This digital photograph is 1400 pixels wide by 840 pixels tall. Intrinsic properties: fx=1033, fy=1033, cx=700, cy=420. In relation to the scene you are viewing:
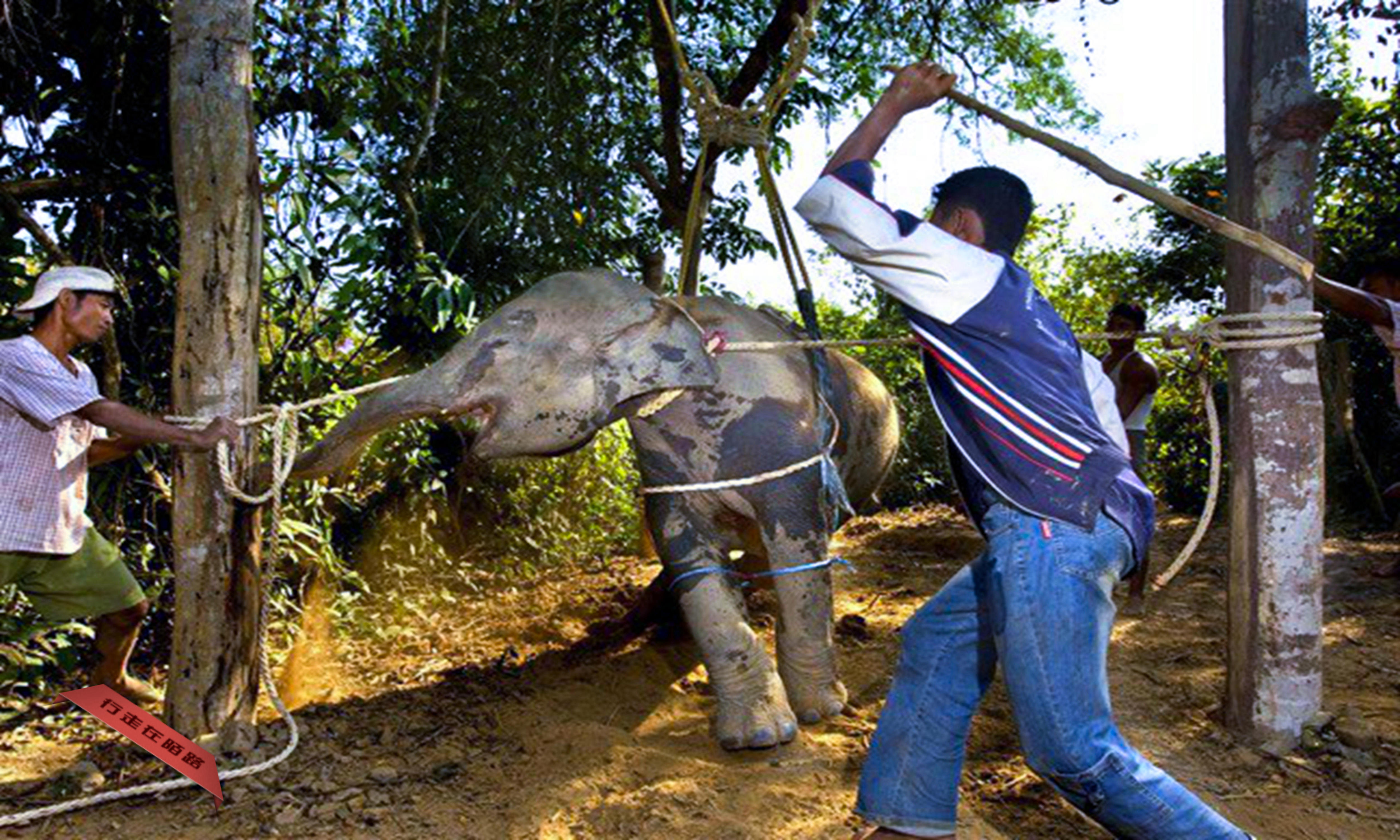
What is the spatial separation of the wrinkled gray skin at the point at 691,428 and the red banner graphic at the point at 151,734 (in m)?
0.95

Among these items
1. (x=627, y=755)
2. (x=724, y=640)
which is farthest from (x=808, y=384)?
(x=627, y=755)

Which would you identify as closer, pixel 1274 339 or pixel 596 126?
pixel 1274 339

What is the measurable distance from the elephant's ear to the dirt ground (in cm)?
131

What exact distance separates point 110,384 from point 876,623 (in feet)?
12.7

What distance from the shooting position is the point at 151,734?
10.0ft

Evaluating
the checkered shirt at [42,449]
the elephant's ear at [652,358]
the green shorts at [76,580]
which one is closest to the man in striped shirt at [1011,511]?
the elephant's ear at [652,358]

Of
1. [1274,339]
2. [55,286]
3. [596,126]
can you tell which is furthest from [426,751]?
[596,126]

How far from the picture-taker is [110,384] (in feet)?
14.3

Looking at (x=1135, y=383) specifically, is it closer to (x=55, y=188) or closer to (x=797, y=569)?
(x=797, y=569)

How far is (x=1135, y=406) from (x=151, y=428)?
15.6 feet

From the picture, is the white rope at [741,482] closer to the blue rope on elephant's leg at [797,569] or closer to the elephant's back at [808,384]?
the elephant's back at [808,384]

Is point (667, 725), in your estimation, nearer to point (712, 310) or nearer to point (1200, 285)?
point (712, 310)

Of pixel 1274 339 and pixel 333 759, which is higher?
pixel 1274 339

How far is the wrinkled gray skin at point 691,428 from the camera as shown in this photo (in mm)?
3621
